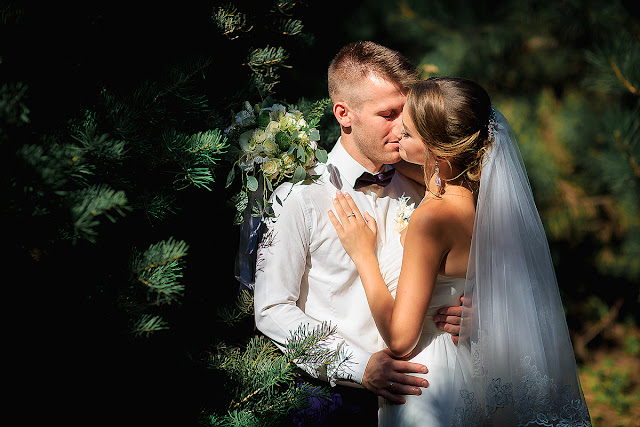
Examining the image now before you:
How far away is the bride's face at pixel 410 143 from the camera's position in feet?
7.49

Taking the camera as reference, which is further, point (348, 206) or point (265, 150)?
point (348, 206)

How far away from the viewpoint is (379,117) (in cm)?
249

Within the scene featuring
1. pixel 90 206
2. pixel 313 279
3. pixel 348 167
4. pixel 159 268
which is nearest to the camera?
pixel 90 206

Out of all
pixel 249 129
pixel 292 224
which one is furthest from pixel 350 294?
pixel 249 129

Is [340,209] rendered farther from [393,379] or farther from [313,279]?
[393,379]

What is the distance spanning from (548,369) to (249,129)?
5.27 feet

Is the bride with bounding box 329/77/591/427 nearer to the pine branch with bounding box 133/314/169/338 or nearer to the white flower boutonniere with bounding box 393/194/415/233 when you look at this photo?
the white flower boutonniere with bounding box 393/194/415/233

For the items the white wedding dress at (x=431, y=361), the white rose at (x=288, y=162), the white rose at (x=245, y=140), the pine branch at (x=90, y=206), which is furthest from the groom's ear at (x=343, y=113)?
the pine branch at (x=90, y=206)

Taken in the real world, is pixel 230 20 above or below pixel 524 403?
above

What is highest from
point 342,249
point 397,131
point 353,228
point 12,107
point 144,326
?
point 12,107

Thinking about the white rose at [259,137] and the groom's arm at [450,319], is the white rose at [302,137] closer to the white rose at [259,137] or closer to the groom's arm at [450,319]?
the white rose at [259,137]

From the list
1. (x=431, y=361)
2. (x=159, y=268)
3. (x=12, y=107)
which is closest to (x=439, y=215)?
(x=431, y=361)

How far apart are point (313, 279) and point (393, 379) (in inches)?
22.4

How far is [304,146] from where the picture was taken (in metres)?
2.38
